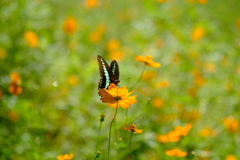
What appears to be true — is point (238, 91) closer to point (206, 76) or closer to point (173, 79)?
point (206, 76)

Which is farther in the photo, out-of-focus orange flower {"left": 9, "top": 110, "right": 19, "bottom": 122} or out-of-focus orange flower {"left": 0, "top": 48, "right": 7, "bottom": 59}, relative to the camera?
out-of-focus orange flower {"left": 0, "top": 48, "right": 7, "bottom": 59}

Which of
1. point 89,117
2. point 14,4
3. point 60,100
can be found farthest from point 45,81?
point 14,4

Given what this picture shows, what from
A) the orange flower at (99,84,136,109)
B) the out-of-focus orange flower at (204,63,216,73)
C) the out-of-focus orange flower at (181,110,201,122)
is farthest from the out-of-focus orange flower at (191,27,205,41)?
the orange flower at (99,84,136,109)

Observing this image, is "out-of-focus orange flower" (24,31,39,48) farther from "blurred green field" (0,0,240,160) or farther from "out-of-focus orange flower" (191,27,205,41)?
"out-of-focus orange flower" (191,27,205,41)

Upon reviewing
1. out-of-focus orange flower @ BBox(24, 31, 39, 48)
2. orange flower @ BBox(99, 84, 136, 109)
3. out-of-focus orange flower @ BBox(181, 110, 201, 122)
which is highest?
out-of-focus orange flower @ BBox(24, 31, 39, 48)

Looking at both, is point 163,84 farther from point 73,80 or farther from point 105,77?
point 105,77

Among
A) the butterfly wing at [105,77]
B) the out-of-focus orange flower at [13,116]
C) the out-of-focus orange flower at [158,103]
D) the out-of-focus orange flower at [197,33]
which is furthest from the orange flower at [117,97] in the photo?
the out-of-focus orange flower at [197,33]

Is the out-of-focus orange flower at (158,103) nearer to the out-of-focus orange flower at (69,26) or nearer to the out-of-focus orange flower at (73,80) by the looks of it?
the out-of-focus orange flower at (73,80)
